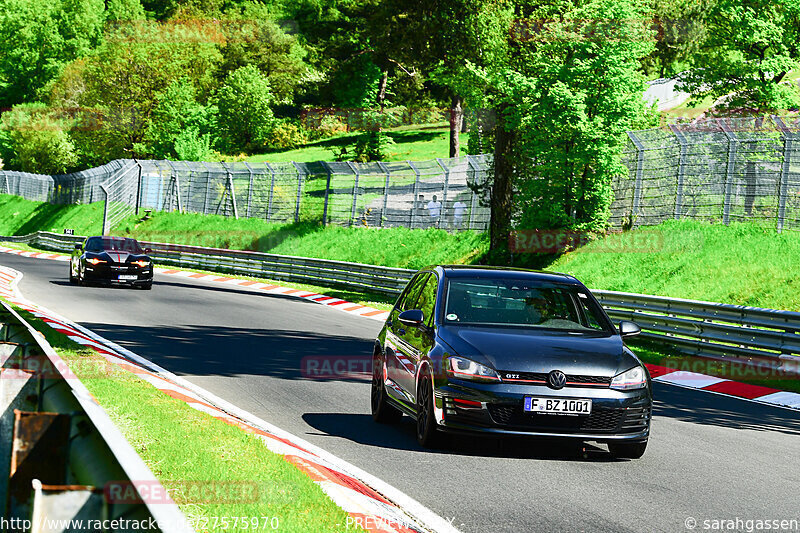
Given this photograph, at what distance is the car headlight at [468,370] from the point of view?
766 centimetres

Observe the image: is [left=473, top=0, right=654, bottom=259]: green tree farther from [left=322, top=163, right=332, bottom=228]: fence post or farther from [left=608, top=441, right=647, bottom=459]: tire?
[left=608, top=441, right=647, bottom=459]: tire

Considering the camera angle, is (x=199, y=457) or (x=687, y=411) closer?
(x=199, y=457)

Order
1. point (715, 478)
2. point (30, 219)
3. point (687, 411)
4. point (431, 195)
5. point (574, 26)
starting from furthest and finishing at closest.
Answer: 1. point (30, 219)
2. point (431, 195)
3. point (574, 26)
4. point (687, 411)
5. point (715, 478)

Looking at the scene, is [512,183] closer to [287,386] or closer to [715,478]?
[287,386]

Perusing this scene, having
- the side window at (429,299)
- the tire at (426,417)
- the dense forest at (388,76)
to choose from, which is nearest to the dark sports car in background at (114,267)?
the dense forest at (388,76)

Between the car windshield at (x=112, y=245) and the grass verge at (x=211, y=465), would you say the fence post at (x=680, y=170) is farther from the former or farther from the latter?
the grass verge at (x=211, y=465)

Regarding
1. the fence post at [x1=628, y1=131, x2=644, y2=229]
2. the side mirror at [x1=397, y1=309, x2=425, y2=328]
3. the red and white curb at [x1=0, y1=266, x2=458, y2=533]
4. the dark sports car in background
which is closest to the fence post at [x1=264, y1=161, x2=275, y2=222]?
the dark sports car in background

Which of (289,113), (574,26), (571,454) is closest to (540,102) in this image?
(574,26)

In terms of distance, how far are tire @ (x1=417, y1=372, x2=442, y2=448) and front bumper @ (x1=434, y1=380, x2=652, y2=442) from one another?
0.17 meters

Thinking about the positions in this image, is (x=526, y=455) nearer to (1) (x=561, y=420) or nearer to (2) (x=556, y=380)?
(1) (x=561, y=420)

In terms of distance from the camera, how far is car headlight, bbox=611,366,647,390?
7773 millimetres

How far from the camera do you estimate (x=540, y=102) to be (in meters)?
26.4

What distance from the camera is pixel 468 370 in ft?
25.4

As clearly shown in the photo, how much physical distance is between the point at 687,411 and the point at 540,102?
16.2m
